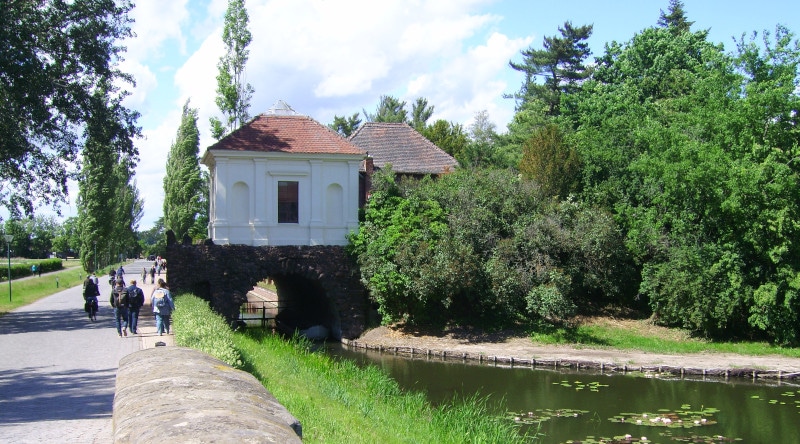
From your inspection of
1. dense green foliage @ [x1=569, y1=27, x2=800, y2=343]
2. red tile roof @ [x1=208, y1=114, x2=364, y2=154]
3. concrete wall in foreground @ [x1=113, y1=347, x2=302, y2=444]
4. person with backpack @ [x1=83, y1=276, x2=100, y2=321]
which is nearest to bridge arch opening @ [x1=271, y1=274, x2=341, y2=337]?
red tile roof @ [x1=208, y1=114, x2=364, y2=154]

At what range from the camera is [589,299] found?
3475 centimetres

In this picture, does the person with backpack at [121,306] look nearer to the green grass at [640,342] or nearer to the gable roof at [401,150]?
the green grass at [640,342]

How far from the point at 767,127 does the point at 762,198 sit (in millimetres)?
2983

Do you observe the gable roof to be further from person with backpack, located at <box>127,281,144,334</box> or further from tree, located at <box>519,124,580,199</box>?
person with backpack, located at <box>127,281,144,334</box>

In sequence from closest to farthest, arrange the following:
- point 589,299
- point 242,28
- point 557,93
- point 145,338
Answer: point 145,338 < point 589,299 < point 242,28 < point 557,93

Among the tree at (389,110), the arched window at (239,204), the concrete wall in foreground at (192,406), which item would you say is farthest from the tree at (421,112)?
the concrete wall in foreground at (192,406)

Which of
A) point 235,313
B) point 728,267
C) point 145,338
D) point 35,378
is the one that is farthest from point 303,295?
point 35,378

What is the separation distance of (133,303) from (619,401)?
1472 centimetres

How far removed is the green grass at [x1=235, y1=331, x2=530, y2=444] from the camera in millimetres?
10461

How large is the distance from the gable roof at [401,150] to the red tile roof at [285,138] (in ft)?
21.8

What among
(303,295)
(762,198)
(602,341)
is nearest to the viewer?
(762,198)

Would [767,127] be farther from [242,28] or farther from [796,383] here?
[242,28]

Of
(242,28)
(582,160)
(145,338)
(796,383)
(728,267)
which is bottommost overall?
(796,383)

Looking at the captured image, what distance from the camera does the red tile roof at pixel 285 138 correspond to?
106ft
